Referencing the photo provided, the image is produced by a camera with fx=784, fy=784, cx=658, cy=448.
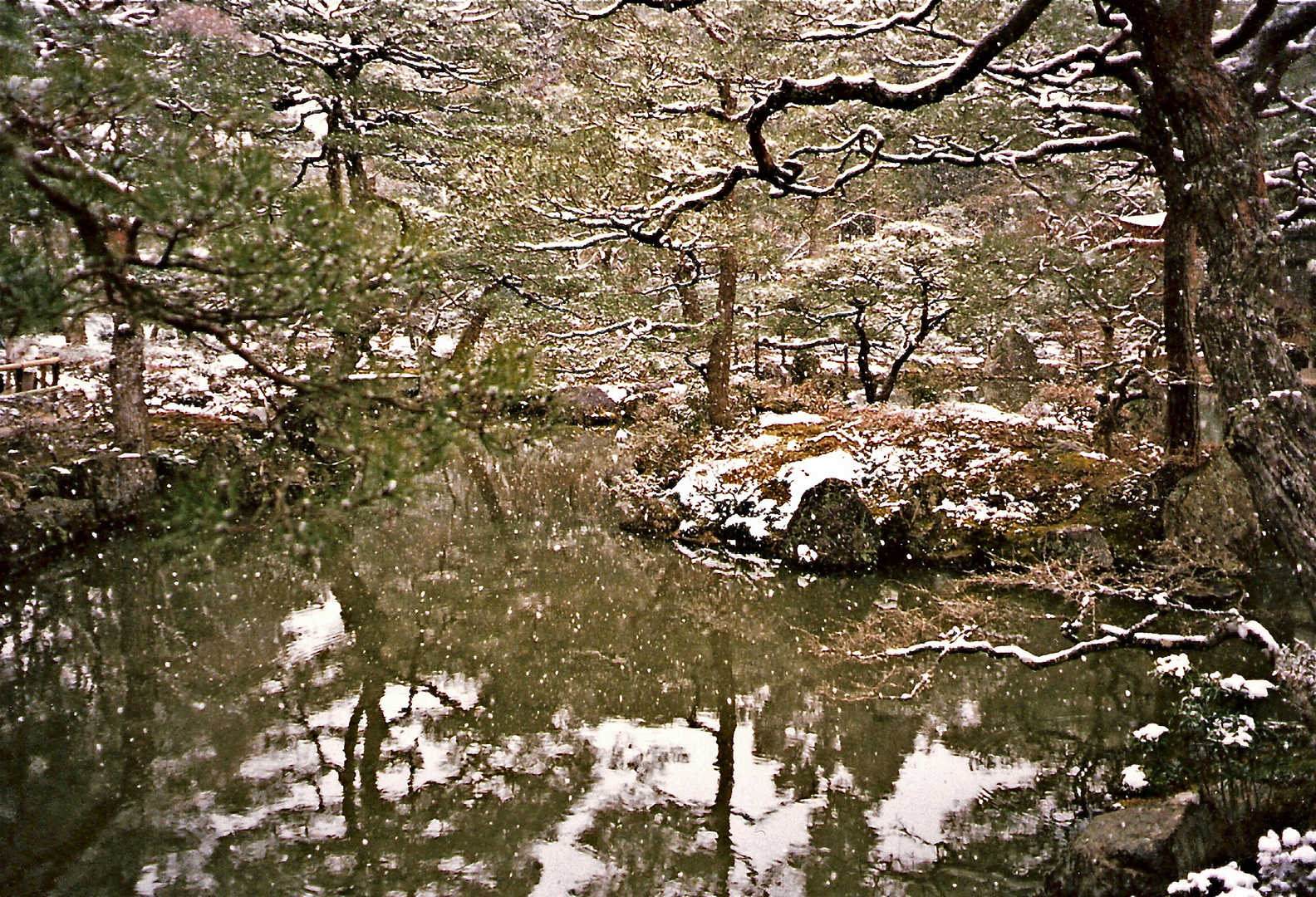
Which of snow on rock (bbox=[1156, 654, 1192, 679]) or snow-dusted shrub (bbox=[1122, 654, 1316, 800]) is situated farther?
snow on rock (bbox=[1156, 654, 1192, 679])

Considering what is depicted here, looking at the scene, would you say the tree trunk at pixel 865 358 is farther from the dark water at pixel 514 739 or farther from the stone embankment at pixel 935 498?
the dark water at pixel 514 739

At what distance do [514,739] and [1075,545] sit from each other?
687cm

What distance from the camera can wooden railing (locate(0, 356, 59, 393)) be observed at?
1416 cm

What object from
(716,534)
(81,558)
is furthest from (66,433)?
(716,534)

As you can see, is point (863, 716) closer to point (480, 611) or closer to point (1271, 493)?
point (1271, 493)

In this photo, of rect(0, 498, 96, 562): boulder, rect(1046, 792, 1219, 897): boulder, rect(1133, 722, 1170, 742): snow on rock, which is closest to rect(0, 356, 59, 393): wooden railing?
rect(0, 498, 96, 562): boulder

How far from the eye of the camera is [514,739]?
6660 mm

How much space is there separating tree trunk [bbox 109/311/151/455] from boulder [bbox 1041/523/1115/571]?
12906mm

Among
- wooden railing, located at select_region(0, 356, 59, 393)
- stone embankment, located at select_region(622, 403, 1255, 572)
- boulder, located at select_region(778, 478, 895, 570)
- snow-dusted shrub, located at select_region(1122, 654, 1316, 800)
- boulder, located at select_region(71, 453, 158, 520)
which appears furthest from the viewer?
wooden railing, located at select_region(0, 356, 59, 393)

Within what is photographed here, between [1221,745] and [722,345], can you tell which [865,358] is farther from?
[1221,745]

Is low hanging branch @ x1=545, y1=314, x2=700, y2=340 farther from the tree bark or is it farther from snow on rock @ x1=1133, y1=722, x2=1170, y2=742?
snow on rock @ x1=1133, y1=722, x2=1170, y2=742

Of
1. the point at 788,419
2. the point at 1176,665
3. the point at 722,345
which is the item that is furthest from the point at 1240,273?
the point at 788,419

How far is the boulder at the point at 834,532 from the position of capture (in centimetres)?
1020

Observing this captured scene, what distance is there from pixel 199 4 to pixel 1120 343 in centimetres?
1524
